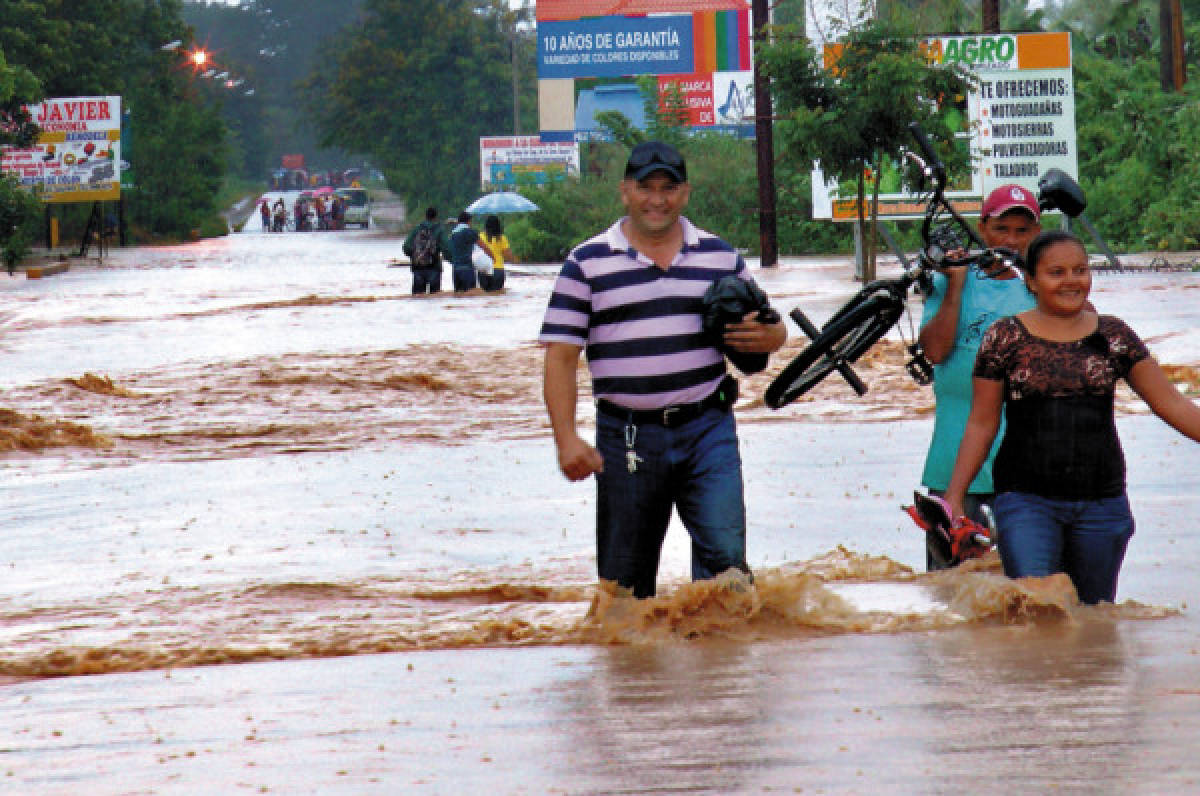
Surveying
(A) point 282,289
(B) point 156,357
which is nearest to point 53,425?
(B) point 156,357

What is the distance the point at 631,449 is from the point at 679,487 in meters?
0.21

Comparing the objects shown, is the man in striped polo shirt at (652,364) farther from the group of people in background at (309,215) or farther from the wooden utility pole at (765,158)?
the group of people in background at (309,215)

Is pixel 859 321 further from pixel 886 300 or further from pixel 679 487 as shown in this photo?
pixel 679 487

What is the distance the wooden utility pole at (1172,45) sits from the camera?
4461 centimetres

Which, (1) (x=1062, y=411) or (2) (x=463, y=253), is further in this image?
(2) (x=463, y=253)

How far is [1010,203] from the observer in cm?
699

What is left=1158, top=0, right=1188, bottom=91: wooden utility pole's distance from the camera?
4461 cm

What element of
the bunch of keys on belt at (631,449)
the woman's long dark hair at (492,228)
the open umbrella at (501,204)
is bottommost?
the bunch of keys on belt at (631,449)

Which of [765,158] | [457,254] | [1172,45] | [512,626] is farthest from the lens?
[1172,45]

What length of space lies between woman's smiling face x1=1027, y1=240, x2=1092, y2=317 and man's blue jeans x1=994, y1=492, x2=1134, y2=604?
0.59 m

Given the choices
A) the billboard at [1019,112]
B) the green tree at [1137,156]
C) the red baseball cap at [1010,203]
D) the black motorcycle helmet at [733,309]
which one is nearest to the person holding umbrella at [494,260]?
the billboard at [1019,112]

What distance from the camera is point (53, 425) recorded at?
16.2 metres

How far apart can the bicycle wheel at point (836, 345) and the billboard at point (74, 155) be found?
53.1m

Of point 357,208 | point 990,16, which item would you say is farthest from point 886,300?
point 357,208
